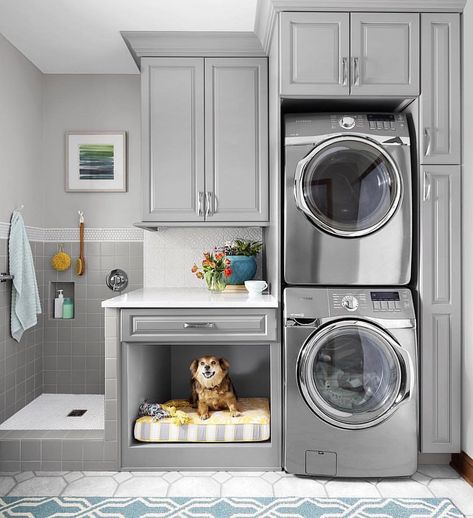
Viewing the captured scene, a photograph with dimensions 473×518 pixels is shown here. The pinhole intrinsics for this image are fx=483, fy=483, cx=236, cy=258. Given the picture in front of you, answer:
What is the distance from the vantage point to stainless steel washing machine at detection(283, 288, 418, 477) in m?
2.34

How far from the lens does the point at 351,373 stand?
7.75ft

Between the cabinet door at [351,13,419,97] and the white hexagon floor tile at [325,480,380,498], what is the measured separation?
6.28ft

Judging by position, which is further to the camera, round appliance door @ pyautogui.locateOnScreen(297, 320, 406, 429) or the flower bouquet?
the flower bouquet

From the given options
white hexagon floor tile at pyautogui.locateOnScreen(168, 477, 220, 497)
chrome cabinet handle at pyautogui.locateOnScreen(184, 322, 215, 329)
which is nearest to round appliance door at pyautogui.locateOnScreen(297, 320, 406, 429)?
chrome cabinet handle at pyautogui.locateOnScreen(184, 322, 215, 329)

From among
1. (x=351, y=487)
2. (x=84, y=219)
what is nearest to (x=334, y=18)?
(x=84, y=219)

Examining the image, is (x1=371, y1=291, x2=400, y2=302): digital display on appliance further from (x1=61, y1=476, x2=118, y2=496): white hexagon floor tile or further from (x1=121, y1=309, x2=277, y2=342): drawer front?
(x1=61, y1=476, x2=118, y2=496): white hexagon floor tile

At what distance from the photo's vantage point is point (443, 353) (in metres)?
2.41

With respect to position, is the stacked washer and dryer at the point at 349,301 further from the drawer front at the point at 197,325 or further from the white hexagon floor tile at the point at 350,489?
the drawer front at the point at 197,325

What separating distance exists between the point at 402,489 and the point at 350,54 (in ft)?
6.95

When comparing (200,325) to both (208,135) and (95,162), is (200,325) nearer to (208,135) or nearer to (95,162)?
(208,135)

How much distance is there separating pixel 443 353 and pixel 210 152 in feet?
5.60

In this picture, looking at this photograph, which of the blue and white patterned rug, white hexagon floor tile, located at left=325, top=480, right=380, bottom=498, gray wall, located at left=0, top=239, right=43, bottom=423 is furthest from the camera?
gray wall, located at left=0, top=239, right=43, bottom=423

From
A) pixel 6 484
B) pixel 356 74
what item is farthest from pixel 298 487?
pixel 356 74

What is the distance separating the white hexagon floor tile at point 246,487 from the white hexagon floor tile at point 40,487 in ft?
2.60
